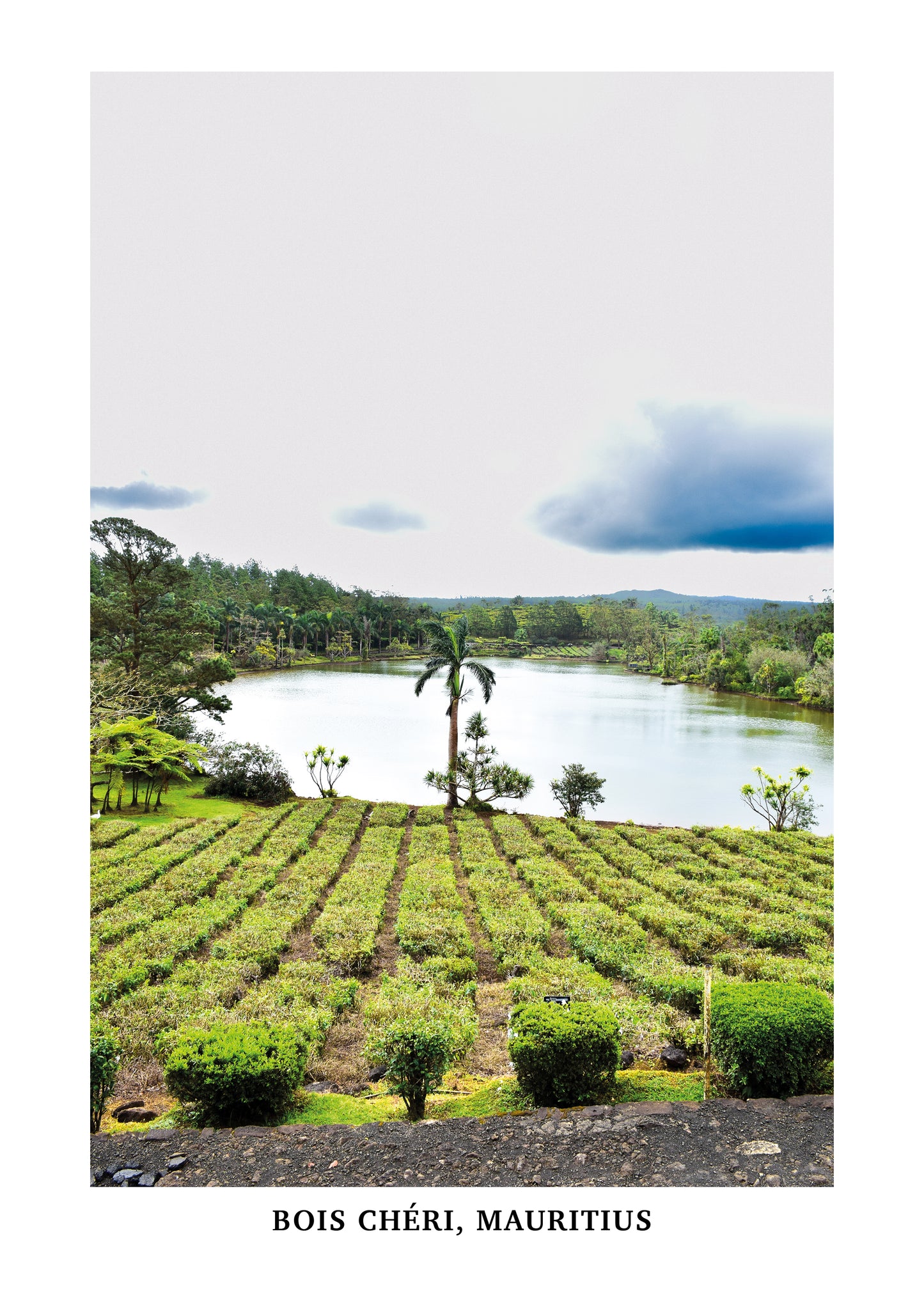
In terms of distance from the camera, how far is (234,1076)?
3.20 m

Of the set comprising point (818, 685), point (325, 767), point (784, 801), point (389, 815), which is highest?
point (818, 685)

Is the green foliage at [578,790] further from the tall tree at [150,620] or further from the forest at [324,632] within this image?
the tall tree at [150,620]

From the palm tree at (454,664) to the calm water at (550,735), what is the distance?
17.0 inches

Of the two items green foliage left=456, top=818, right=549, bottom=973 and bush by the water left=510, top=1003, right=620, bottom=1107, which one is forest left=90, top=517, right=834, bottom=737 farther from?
bush by the water left=510, top=1003, right=620, bottom=1107

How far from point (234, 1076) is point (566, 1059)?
191 centimetres

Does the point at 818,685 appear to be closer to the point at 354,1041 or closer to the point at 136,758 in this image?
the point at 354,1041

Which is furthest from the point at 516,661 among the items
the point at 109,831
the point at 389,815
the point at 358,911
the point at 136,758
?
the point at 358,911

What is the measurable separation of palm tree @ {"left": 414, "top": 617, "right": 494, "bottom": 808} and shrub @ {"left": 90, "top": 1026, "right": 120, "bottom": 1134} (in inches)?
412

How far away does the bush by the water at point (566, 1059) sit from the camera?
335cm

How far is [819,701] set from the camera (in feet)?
70.0

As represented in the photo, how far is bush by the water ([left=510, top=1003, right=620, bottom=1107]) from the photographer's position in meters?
3.35

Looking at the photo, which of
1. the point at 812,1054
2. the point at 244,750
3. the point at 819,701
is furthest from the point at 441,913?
the point at 819,701

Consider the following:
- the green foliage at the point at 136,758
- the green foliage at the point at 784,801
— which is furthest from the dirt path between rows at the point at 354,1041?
the green foliage at the point at 784,801
